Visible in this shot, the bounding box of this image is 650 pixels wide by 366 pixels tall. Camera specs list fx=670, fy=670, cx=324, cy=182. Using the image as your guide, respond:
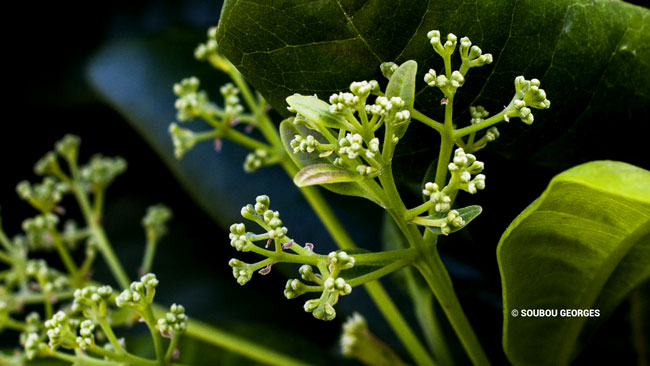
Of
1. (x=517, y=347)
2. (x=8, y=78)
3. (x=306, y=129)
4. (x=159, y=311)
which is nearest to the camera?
(x=306, y=129)

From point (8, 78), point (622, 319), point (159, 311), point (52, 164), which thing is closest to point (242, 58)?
point (159, 311)

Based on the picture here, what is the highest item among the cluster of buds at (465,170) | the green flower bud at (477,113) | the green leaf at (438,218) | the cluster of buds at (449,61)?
the cluster of buds at (449,61)

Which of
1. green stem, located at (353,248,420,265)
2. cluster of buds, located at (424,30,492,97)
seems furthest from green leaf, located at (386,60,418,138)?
green stem, located at (353,248,420,265)

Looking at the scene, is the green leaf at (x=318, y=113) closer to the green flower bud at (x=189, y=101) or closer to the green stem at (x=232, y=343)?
the green flower bud at (x=189, y=101)

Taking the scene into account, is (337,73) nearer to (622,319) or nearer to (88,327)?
(88,327)

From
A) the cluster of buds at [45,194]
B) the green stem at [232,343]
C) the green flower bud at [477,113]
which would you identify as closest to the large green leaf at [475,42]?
the green flower bud at [477,113]

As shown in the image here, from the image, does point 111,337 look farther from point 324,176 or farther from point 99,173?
point 99,173

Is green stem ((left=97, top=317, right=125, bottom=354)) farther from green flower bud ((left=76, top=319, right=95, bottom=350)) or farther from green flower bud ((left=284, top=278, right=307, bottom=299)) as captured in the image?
green flower bud ((left=284, top=278, right=307, bottom=299))

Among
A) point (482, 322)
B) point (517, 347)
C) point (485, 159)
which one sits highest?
point (485, 159)
